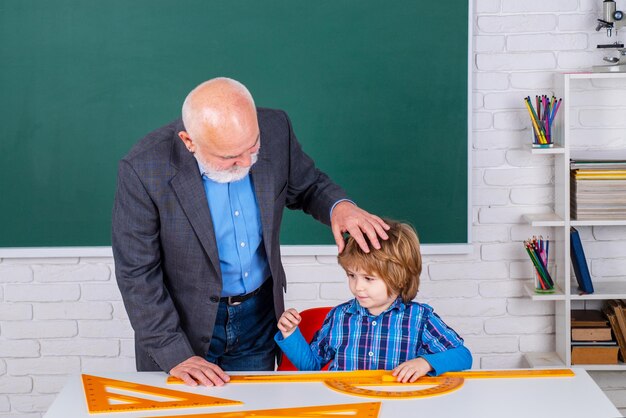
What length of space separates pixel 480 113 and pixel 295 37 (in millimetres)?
763

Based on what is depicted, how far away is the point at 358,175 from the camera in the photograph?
3.59 metres

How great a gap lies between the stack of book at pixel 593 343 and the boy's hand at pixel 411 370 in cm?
153

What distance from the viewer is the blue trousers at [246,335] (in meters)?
2.51

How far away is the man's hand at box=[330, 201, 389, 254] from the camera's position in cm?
231

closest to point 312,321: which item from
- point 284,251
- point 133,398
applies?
point 133,398

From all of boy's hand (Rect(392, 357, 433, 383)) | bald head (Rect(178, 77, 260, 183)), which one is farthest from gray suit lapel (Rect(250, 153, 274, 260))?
boy's hand (Rect(392, 357, 433, 383))

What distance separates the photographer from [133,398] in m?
2.11

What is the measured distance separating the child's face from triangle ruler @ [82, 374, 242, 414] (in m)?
0.46

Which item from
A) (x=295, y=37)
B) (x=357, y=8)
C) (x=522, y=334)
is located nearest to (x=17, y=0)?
(x=295, y=37)

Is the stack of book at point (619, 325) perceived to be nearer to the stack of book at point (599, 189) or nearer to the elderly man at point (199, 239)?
the stack of book at point (599, 189)

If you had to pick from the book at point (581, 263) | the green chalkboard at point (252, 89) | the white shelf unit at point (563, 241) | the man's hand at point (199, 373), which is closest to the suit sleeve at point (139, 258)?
the man's hand at point (199, 373)

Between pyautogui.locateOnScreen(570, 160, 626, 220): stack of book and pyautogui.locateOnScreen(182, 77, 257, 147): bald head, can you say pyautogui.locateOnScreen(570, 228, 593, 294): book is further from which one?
pyautogui.locateOnScreen(182, 77, 257, 147): bald head

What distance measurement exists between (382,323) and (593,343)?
58.6 inches

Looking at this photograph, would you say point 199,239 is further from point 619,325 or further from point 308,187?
point 619,325
